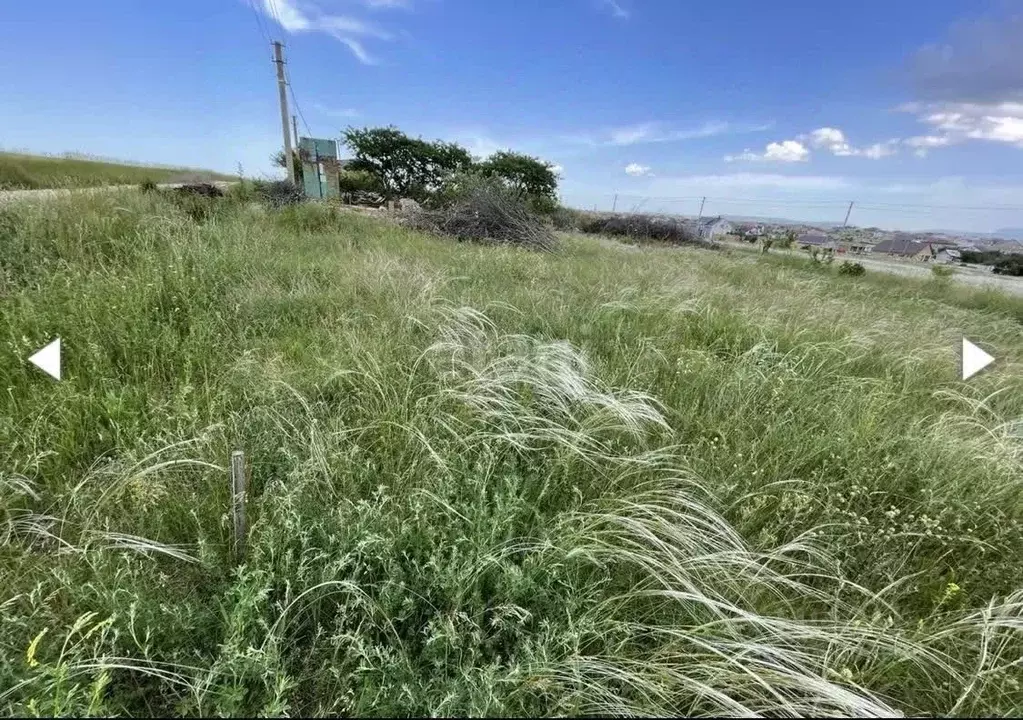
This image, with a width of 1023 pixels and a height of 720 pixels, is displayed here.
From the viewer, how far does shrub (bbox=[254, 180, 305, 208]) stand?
32.7 feet

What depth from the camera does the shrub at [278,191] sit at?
32.7 feet

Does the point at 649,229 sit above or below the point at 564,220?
below

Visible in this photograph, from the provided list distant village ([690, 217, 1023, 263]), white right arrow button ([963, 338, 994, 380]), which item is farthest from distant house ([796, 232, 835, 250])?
white right arrow button ([963, 338, 994, 380])

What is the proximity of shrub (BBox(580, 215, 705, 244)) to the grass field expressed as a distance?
48.2ft

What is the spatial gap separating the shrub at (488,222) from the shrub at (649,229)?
888cm

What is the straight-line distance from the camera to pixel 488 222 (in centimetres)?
857

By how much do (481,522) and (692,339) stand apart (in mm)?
2572

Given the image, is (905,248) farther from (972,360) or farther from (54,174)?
(54,174)

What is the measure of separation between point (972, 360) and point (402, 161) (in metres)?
25.8

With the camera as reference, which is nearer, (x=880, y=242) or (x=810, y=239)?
(x=810, y=239)

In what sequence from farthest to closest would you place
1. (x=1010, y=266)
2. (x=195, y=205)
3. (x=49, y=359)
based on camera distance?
(x=1010, y=266) < (x=195, y=205) < (x=49, y=359)

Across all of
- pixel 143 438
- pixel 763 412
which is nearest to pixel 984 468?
pixel 763 412

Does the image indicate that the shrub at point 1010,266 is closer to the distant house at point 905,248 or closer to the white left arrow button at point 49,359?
the distant house at point 905,248

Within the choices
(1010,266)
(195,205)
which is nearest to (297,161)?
(195,205)
